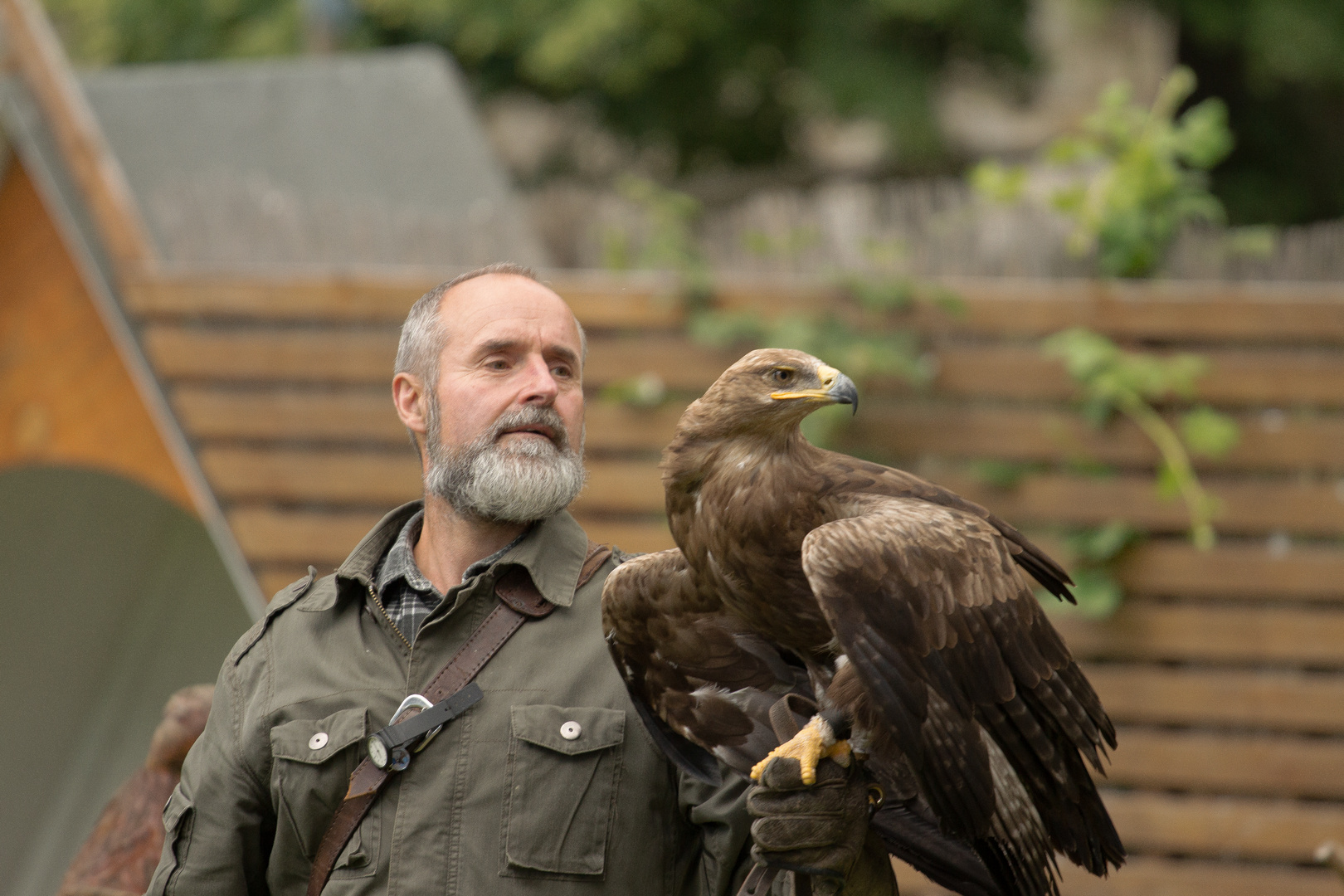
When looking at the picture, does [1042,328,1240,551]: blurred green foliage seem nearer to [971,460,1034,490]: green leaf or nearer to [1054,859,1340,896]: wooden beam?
[971,460,1034,490]: green leaf

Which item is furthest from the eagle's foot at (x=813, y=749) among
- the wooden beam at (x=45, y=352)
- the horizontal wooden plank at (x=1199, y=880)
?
the wooden beam at (x=45, y=352)

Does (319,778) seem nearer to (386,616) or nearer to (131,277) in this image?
(386,616)

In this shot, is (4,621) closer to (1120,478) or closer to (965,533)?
(965,533)

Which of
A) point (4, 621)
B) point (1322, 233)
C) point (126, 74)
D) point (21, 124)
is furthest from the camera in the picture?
point (126, 74)

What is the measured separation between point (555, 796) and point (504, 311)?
911mm

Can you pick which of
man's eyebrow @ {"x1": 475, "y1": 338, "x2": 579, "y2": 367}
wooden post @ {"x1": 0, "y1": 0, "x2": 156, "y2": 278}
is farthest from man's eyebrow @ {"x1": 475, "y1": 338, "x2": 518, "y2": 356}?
wooden post @ {"x1": 0, "y1": 0, "x2": 156, "y2": 278}

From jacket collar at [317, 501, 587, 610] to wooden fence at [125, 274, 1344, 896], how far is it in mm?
2643

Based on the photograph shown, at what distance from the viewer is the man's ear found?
2824mm

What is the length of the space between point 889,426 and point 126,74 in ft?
13.7

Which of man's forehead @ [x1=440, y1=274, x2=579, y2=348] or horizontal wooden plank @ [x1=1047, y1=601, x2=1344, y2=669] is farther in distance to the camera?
horizontal wooden plank @ [x1=1047, y1=601, x2=1344, y2=669]

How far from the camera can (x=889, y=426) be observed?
5.37 m

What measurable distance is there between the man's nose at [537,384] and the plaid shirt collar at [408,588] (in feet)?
0.86

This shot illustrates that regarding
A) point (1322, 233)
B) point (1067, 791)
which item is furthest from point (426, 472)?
point (1322, 233)

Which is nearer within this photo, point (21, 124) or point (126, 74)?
point (21, 124)
